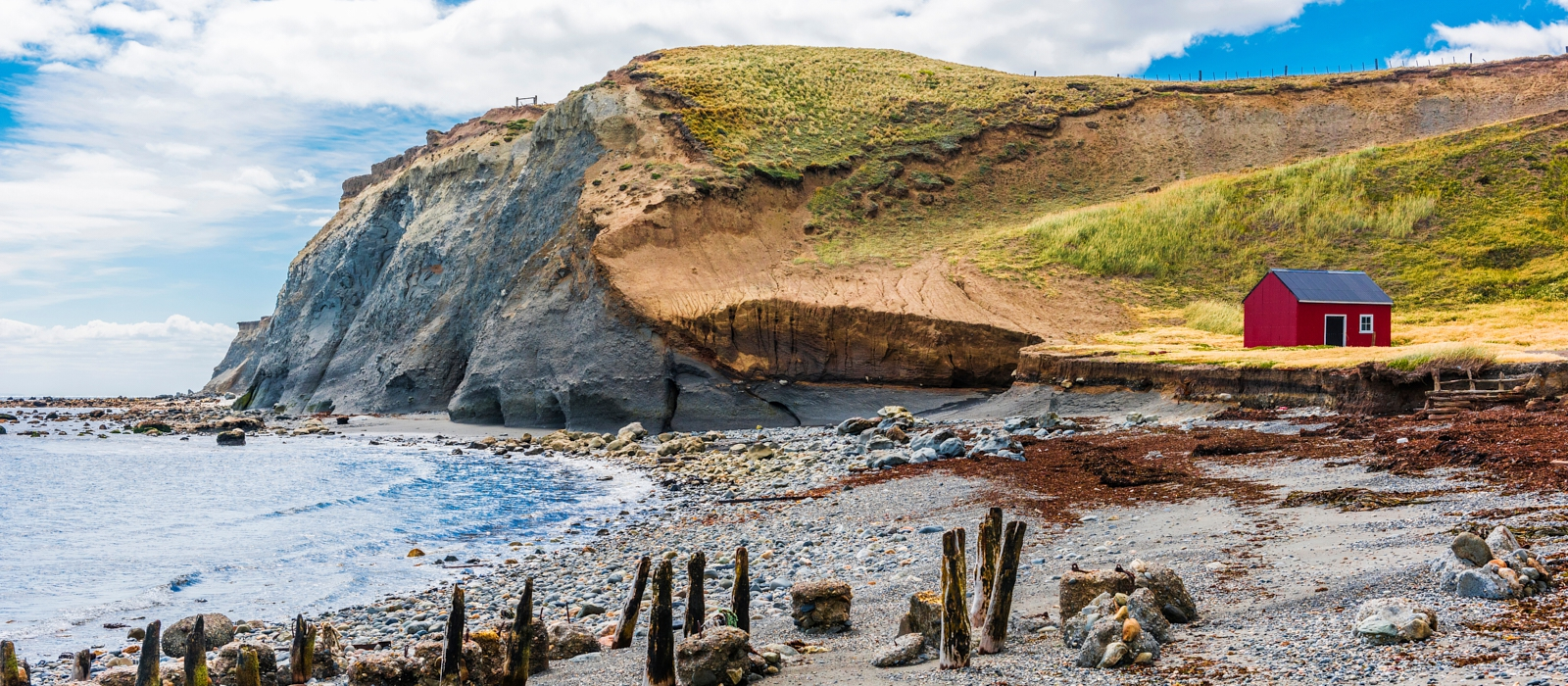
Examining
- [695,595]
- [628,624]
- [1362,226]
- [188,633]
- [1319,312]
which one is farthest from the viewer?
[1362,226]

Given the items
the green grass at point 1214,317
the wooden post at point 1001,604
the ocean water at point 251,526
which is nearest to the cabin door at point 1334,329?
the green grass at point 1214,317

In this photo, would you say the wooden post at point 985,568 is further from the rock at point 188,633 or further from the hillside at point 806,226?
the hillside at point 806,226

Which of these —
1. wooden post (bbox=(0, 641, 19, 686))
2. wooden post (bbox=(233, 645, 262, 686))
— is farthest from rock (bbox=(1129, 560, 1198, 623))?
wooden post (bbox=(0, 641, 19, 686))

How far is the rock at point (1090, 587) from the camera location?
7641 millimetres

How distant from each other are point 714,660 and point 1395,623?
4418 millimetres

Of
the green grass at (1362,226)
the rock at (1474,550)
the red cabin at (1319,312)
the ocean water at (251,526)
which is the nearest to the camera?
the rock at (1474,550)

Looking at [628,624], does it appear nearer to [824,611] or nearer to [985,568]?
[824,611]

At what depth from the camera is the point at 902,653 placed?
759 cm

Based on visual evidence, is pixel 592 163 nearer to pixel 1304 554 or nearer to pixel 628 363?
pixel 628 363

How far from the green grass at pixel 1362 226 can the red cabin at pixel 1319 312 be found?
8.33 meters

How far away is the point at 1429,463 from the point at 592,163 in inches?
1616

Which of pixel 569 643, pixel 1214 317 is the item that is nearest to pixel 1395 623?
pixel 569 643

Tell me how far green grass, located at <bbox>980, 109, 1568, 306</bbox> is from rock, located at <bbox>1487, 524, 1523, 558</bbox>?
3587cm

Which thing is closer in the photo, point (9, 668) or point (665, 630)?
point (665, 630)
